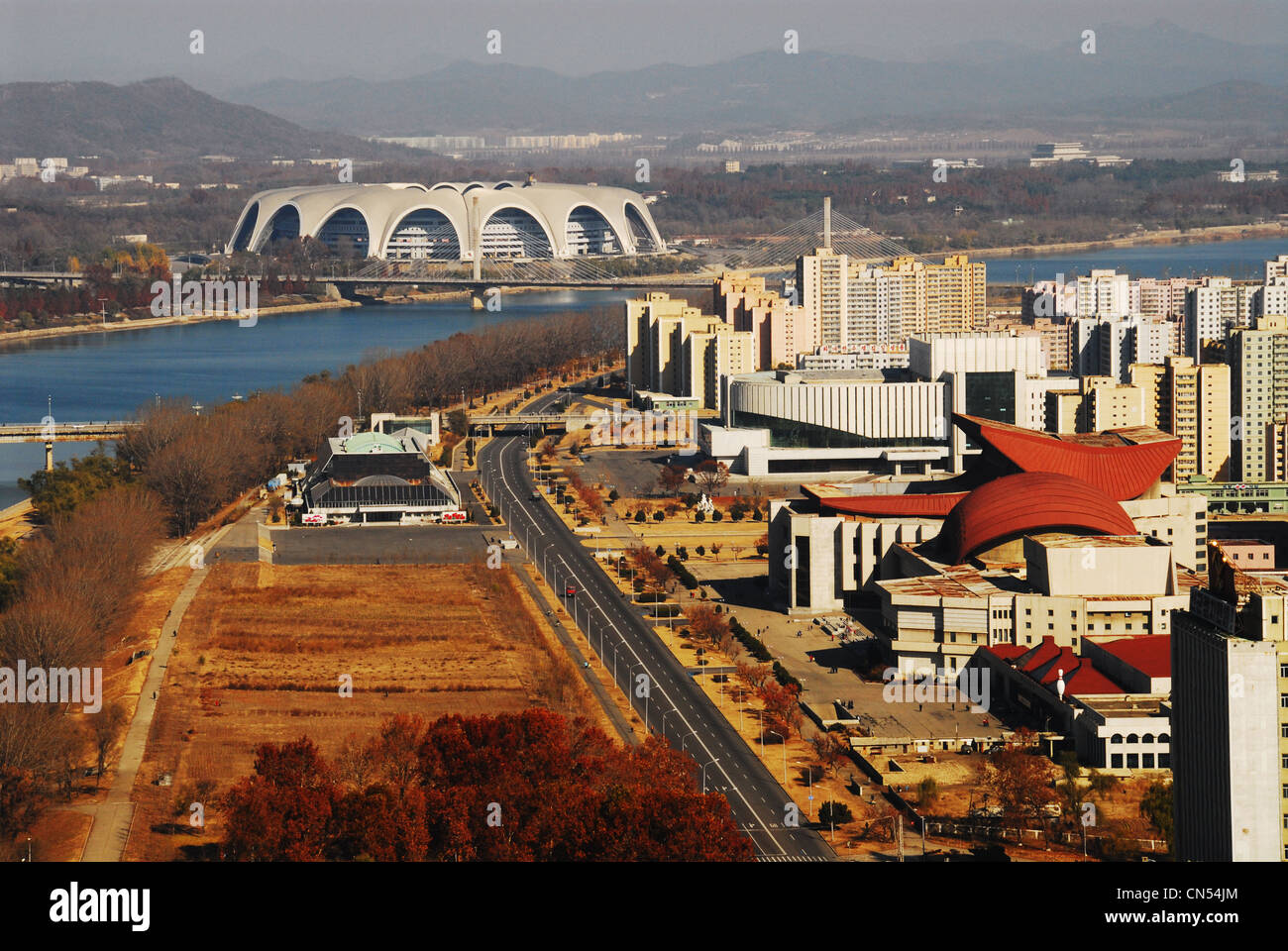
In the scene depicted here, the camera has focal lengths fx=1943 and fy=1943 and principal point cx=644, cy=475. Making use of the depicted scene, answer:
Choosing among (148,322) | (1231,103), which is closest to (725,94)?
(1231,103)

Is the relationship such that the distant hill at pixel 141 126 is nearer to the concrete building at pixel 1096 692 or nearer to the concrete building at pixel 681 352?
the concrete building at pixel 681 352

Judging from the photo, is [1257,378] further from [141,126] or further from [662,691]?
[141,126]

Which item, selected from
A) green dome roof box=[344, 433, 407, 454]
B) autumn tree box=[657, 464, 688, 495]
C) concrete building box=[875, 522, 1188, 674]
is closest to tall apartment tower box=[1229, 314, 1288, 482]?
autumn tree box=[657, 464, 688, 495]

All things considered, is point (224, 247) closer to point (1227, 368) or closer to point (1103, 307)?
point (1103, 307)

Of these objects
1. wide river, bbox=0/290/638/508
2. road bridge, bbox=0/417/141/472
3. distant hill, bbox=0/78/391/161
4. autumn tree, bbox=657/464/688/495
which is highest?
distant hill, bbox=0/78/391/161

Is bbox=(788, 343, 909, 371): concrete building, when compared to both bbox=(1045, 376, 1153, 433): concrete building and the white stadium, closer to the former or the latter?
bbox=(1045, 376, 1153, 433): concrete building
